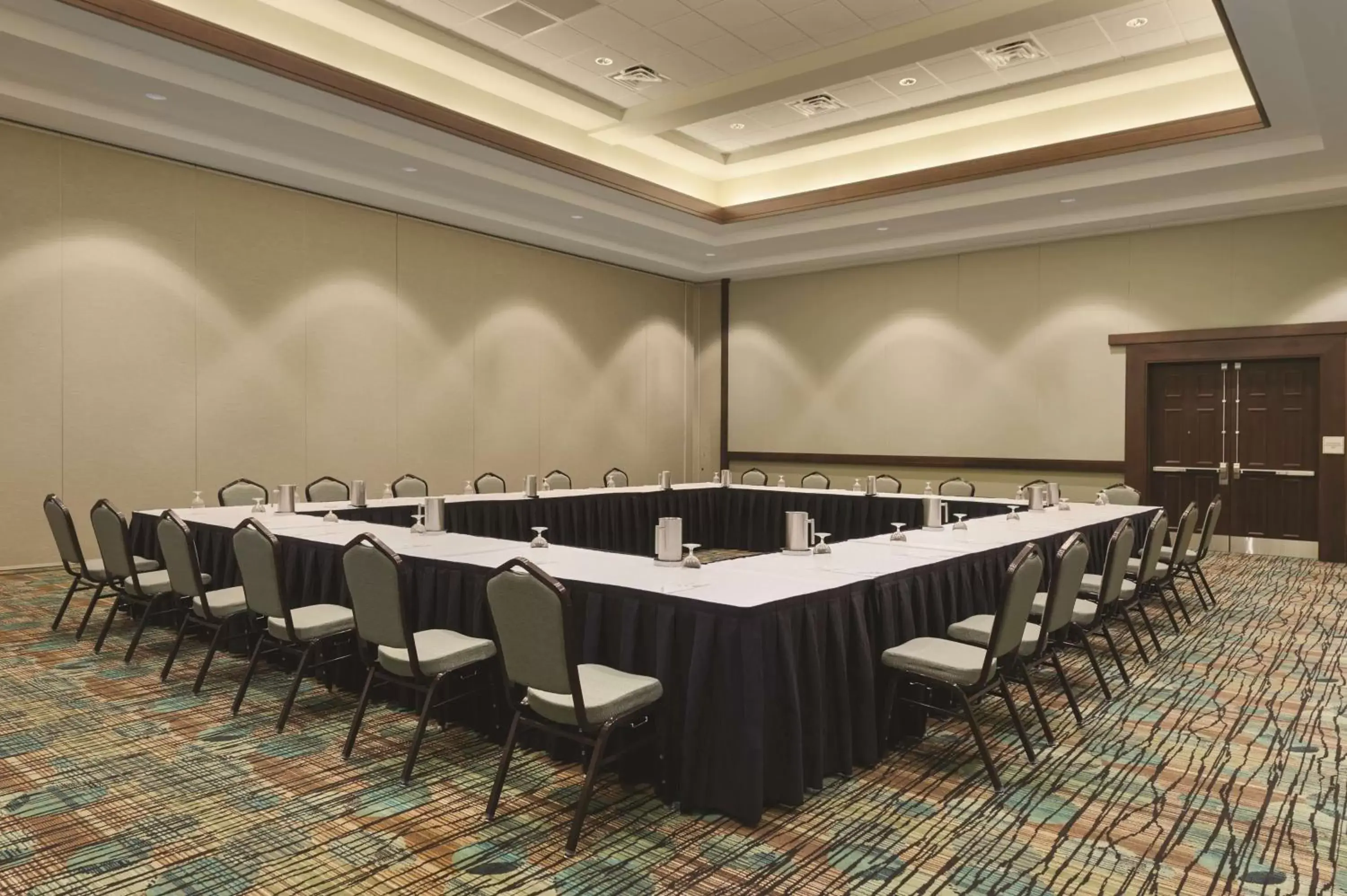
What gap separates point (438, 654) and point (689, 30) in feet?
17.5

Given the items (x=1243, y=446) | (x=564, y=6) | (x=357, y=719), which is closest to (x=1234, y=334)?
(x=1243, y=446)

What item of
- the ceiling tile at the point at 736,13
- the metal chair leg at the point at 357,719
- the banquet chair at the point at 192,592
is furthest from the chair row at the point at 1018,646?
the ceiling tile at the point at 736,13

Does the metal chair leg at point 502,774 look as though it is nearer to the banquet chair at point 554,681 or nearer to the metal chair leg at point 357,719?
the banquet chair at point 554,681

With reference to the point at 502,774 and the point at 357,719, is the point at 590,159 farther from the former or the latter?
the point at 502,774

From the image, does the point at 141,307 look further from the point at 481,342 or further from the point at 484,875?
the point at 484,875

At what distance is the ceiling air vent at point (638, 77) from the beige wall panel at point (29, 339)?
15.2 ft

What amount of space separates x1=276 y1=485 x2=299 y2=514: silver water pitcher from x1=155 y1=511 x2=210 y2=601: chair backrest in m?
1.34

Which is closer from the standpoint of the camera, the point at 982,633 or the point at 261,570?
the point at 982,633

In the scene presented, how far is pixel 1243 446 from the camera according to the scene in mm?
9375

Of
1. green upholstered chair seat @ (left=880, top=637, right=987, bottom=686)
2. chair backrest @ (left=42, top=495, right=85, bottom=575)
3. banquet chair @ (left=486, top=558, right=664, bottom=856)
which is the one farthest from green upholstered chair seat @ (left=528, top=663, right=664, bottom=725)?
→ chair backrest @ (left=42, top=495, right=85, bottom=575)

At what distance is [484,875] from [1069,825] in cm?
193

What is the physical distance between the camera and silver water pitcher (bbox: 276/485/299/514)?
19.3 feet

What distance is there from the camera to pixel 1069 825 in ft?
9.67

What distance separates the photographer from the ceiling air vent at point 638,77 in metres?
7.50
